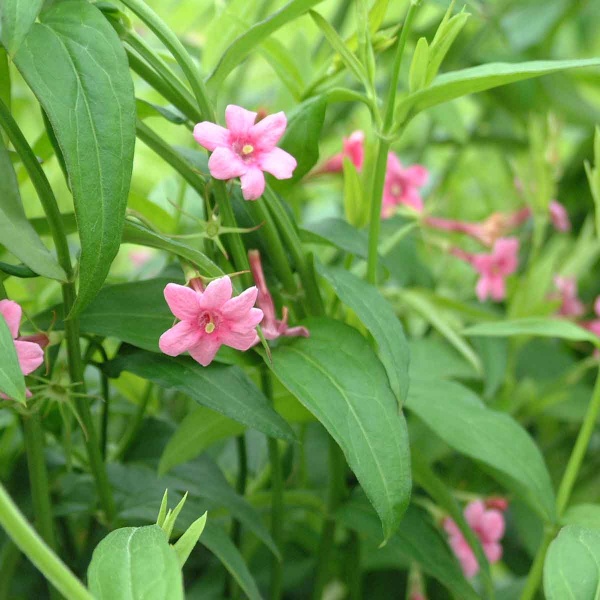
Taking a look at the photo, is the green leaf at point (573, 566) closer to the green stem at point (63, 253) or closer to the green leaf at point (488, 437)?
the green leaf at point (488, 437)

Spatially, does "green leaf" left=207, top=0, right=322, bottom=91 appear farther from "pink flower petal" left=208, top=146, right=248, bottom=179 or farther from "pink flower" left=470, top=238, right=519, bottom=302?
"pink flower" left=470, top=238, right=519, bottom=302

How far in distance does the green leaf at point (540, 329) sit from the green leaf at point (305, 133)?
0.20 meters

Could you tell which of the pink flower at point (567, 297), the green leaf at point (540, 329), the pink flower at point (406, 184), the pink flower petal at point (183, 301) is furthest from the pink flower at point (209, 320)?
the pink flower at point (567, 297)

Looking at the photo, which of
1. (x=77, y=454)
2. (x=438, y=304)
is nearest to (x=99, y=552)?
(x=77, y=454)

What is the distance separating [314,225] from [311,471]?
0.27 meters

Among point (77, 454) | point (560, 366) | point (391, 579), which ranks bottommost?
point (391, 579)

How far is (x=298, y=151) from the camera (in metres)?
0.52

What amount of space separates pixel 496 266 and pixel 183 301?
19.8 inches

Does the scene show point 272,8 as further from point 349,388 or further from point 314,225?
point 349,388

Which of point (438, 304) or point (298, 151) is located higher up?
point (298, 151)

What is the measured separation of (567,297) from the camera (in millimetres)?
933

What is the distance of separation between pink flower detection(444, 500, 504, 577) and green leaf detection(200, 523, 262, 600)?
22 cm

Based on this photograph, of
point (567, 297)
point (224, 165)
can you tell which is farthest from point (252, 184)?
point (567, 297)

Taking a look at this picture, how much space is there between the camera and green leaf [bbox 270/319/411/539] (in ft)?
1.44
